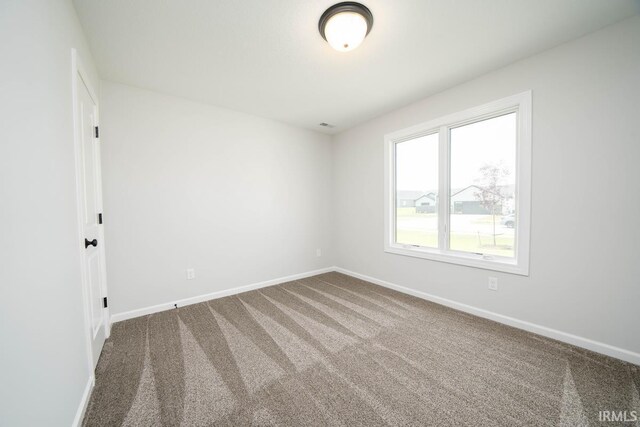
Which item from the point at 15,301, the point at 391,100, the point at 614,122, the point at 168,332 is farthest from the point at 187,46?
the point at 614,122

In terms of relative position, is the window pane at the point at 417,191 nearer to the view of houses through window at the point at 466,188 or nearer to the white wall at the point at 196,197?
the view of houses through window at the point at 466,188

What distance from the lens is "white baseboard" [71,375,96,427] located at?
4.31 feet

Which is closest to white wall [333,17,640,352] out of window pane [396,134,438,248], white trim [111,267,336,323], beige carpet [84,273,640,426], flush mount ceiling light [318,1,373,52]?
beige carpet [84,273,640,426]

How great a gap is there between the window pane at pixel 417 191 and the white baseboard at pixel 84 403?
3.51m

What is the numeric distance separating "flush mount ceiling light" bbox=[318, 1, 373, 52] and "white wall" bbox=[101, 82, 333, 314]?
2063 mm

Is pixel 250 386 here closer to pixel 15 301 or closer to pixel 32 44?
pixel 15 301

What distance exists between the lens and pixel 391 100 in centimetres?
316

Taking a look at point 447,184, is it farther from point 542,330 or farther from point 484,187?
point 542,330

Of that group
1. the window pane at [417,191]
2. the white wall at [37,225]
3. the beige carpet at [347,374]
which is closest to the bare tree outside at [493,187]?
the window pane at [417,191]

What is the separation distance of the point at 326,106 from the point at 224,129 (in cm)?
147

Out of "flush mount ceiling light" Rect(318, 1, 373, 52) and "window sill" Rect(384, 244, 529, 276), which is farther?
"window sill" Rect(384, 244, 529, 276)

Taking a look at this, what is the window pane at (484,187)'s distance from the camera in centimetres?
251

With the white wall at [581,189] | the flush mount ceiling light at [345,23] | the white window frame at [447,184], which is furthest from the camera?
the white window frame at [447,184]

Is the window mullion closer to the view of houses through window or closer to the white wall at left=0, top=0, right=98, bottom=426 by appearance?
the view of houses through window
